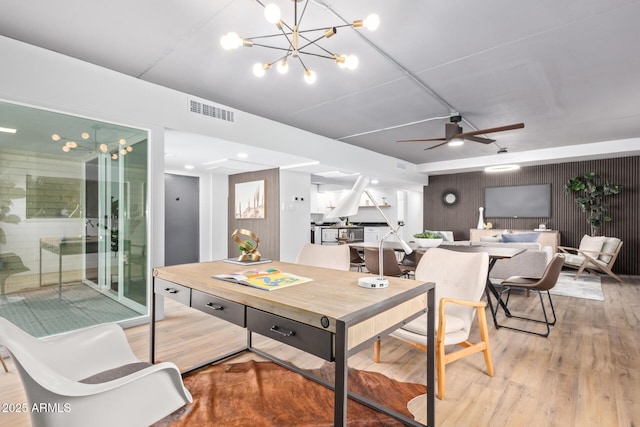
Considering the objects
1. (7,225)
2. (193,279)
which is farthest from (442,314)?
(7,225)

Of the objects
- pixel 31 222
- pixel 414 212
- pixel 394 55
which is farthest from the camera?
pixel 414 212

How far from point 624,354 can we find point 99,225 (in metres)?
4.78

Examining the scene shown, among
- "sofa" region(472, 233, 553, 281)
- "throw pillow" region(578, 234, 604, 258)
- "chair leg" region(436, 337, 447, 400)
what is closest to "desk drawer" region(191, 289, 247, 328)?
"chair leg" region(436, 337, 447, 400)

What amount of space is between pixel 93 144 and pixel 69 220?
74 cm

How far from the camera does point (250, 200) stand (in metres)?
6.64

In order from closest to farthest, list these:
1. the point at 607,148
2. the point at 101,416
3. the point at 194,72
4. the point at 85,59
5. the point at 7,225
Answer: the point at 101,416
the point at 7,225
the point at 85,59
the point at 194,72
the point at 607,148

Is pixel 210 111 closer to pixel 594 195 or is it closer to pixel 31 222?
pixel 31 222

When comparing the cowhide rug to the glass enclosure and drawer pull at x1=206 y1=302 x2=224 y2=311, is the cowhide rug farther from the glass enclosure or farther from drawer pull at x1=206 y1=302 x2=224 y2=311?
the glass enclosure

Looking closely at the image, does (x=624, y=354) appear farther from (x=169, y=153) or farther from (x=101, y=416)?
(x=169, y=153)

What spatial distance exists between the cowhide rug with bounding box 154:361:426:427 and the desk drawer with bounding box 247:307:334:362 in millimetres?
751

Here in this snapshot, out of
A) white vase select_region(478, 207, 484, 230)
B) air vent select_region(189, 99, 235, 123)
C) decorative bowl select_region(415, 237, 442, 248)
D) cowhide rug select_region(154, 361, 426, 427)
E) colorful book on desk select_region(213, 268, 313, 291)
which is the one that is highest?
air vent select_region(189, 99, 235, 123)

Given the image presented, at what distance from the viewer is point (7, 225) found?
2.55 meters

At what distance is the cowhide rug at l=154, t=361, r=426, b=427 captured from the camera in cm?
176

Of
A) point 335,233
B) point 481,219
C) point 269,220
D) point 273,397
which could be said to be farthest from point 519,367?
point 335,233
